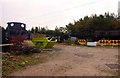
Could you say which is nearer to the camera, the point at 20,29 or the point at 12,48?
the point at 12,48

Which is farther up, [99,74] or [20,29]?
[20,29]

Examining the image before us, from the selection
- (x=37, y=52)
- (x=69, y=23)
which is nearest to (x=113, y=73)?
(x=37, y=52)

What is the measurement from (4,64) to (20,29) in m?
15.9

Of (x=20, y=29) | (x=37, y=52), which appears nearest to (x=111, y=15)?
(x=20, y=29)

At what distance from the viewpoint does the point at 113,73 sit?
9867 millimetres

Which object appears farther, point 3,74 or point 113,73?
point 113,73

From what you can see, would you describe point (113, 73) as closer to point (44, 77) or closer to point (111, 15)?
point (44, 77)

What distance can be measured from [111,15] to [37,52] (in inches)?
1234

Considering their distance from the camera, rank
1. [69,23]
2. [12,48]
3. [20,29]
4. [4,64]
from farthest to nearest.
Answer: [69,23], [20,29], [12,48], [4,64]

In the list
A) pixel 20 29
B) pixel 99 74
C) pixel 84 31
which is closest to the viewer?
pixel 99 74

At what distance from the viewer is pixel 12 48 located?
1503 cm

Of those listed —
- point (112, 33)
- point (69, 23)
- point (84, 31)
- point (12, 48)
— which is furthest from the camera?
point (69, 23)

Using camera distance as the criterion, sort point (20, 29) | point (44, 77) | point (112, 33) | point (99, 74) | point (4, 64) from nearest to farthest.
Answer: point (44, 77), point (99, 74), point (4, 64), point (20, 29), point (112, 33)

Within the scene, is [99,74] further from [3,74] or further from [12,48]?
[12,48]
